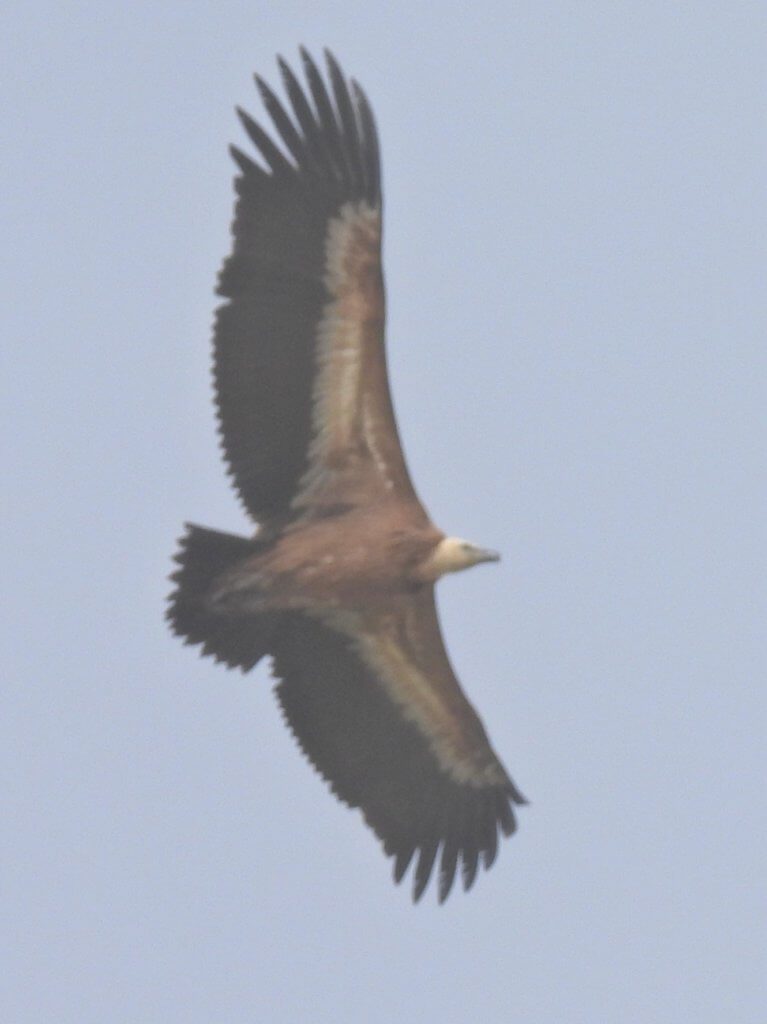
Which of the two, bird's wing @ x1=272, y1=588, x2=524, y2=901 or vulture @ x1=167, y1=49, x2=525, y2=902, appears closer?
vulture @ x1=167, y1=49, x2=525, y2=902

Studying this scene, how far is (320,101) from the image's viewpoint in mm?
22547

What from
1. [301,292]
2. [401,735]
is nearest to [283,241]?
[301,292]

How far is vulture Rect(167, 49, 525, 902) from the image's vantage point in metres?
22.5

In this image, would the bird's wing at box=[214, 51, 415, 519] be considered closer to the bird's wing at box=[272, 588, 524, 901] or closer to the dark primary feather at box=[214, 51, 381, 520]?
the dark primary feather at box=[214, 51, 381, 520]

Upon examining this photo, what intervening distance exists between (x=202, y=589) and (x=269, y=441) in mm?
1233

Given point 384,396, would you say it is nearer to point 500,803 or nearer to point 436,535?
point 436,535

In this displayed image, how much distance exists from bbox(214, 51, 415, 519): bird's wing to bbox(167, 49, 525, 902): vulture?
1 cm

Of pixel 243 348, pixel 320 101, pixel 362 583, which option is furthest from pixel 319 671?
pixel 320 101

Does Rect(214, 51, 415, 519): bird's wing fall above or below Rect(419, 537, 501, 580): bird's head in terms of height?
above

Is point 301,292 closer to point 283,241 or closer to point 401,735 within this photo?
point 283,241

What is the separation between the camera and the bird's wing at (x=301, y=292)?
73.8 ft

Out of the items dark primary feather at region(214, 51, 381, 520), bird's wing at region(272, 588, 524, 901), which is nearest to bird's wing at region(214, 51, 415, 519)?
dark primary feather at region(214, 51, 381, 520)

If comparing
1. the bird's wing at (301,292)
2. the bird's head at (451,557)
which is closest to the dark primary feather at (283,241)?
the bird's wing at (301,292)

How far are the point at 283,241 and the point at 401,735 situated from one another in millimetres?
3869
